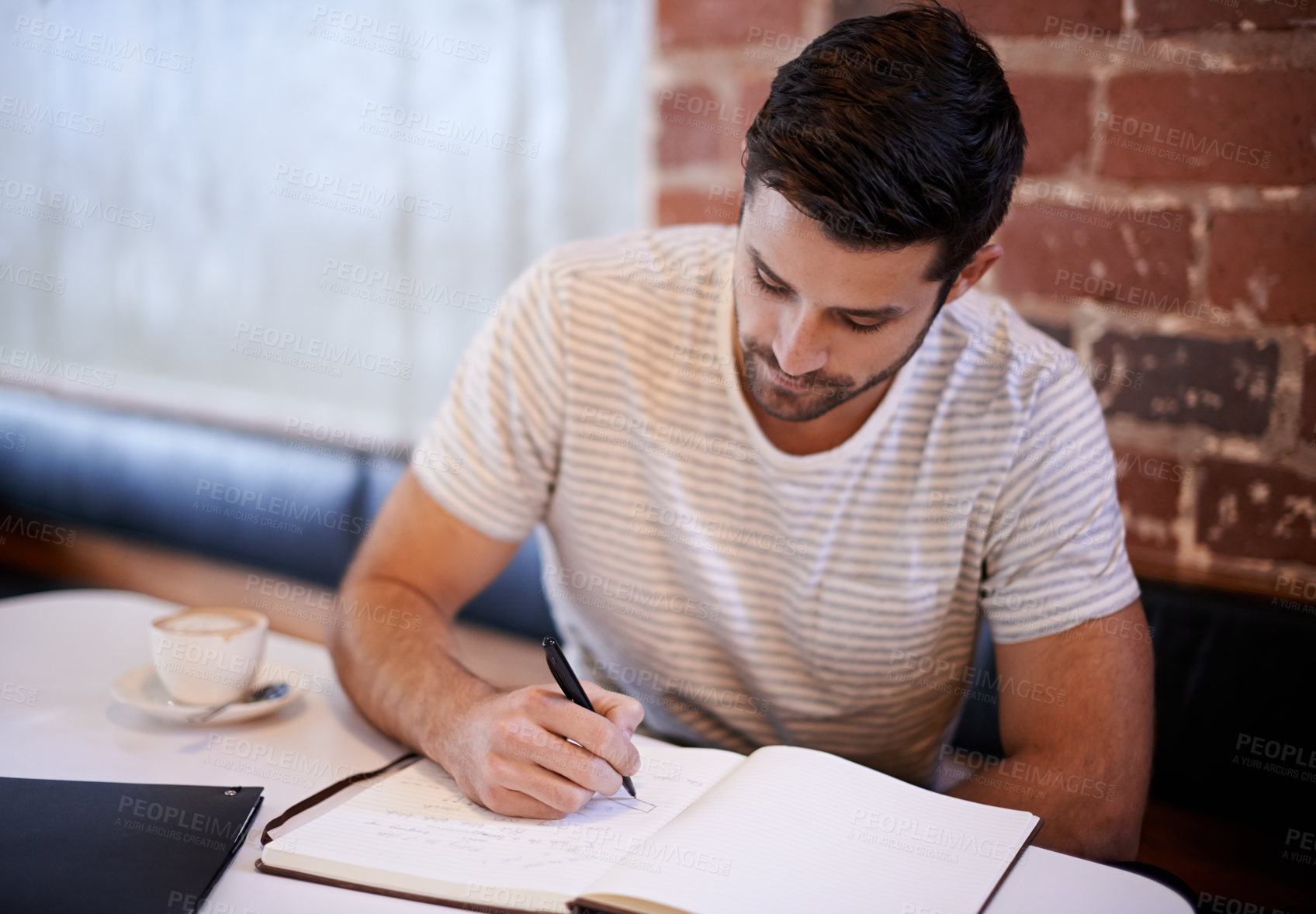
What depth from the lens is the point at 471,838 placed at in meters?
0.73

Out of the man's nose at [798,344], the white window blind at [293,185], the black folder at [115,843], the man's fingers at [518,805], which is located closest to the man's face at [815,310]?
the man's nose at [798,344]

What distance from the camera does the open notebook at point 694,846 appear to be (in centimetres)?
65

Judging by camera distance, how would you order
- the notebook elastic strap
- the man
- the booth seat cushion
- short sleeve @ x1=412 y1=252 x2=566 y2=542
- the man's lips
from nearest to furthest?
the notebook elastic strap < the man < the man's lips < short sleeve @ x1=412 y1=252 x2=566 y2=542 < the booth seat cushion

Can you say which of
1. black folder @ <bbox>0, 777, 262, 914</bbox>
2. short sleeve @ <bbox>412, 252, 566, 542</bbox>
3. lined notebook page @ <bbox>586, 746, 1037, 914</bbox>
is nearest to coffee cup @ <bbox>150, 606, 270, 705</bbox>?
black folder @ <bbox>0, 777, 262, 914</bbox>

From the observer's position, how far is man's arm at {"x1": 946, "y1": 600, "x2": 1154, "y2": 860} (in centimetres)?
88

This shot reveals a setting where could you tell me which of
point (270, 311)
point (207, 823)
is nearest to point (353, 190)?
point (270, 311)

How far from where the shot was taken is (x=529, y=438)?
112cm

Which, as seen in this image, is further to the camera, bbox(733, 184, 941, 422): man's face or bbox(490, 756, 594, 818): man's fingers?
bbox(733, 184, 941, 422): man's face

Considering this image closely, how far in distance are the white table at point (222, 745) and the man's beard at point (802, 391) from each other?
16.3 inches

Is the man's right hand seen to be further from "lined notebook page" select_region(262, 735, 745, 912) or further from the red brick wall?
the red brick wall

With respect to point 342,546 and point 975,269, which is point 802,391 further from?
point 342,546

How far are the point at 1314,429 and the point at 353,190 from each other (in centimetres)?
153

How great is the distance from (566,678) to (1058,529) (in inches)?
19.4

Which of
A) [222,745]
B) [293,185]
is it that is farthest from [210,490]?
[222,745]
